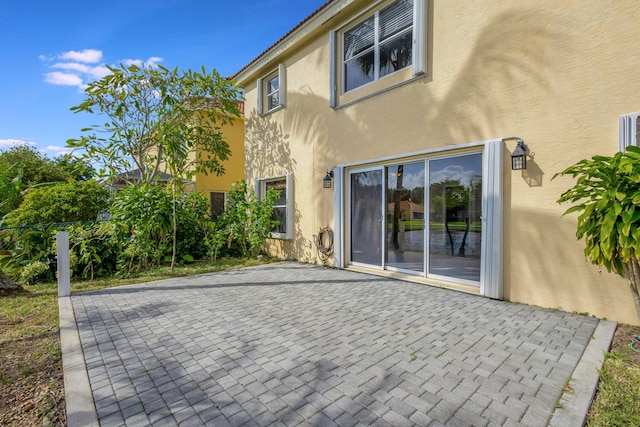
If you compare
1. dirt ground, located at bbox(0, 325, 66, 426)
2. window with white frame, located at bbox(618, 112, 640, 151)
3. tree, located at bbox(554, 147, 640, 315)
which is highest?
window with white frame, located at bbox(618, 112, 640, 151)

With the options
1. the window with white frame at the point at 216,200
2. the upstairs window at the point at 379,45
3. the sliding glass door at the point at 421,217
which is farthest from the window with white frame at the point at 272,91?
the window with white frame at the point at 216,200

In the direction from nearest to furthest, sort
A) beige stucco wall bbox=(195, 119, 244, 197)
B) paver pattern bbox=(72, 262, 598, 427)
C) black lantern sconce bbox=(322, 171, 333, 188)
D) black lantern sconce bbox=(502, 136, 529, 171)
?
paver pattern bbox=(72, 262, 598, 427) < black lantern sconce bbox=(502, 136, 529, 171) < black lantern sconce bbox=(322, 171, 333, 188) < beige stucco wall bbox=(195, 119, 244, 197)

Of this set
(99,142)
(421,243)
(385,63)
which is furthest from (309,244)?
(99,142)

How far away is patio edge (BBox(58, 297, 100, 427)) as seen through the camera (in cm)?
220

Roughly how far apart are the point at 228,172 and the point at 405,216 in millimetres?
11096

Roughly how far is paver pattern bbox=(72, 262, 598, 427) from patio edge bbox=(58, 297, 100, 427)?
0.07m

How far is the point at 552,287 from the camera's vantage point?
4566mm

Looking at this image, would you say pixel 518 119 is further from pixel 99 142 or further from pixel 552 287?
pixel 99 142

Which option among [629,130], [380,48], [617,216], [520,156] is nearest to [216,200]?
[380,48]

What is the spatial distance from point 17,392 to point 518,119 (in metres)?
6.80

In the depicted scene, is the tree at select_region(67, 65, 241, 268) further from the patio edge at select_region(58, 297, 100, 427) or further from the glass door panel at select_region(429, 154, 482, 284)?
the glass door panel at select_region(429, 154, 482, 284)

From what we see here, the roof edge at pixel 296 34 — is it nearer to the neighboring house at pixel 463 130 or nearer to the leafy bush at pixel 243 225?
the neighboring house at pixel 463 130

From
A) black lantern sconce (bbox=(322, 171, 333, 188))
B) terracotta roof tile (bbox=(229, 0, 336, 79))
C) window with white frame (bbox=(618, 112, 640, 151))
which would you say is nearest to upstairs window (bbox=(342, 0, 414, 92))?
terracotta roof tile (bbox=(229, 0, 336, 79))

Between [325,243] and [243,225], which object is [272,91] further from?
[325,243]
